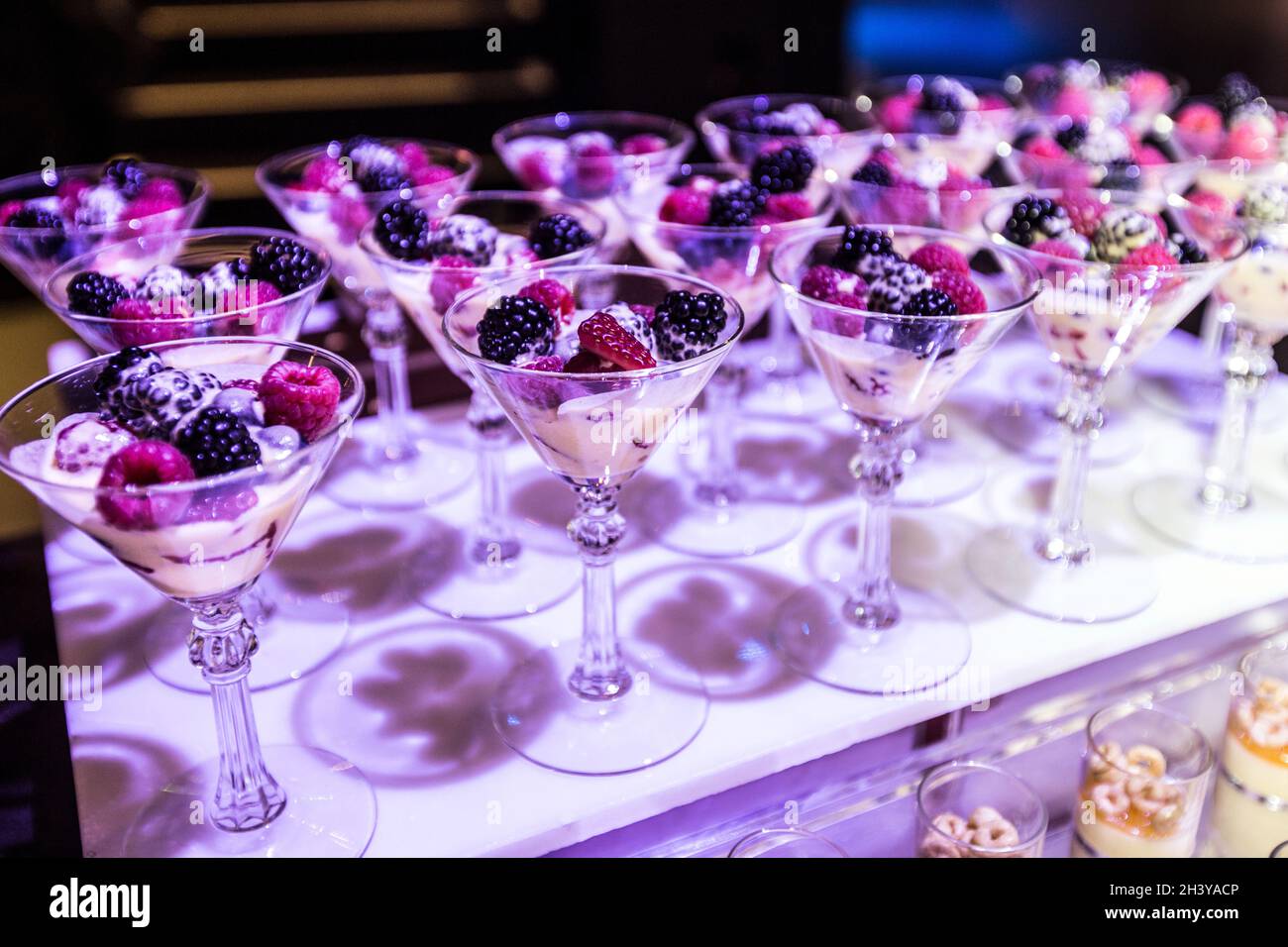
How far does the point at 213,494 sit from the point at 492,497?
642 millimetres

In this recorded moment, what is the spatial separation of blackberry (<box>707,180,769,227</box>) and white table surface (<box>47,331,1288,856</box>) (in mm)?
442

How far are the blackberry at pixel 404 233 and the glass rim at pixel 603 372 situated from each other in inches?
6.0

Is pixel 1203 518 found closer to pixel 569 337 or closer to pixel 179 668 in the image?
pixel 569 337

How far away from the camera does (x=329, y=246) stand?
1.71 meters

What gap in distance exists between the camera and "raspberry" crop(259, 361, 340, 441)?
104cm

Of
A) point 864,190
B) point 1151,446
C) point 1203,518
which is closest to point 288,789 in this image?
point 864,190

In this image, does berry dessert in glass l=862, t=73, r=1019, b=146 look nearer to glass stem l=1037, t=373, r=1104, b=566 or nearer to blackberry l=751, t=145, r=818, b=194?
blackberry l=751, t=145, r=818, b=194

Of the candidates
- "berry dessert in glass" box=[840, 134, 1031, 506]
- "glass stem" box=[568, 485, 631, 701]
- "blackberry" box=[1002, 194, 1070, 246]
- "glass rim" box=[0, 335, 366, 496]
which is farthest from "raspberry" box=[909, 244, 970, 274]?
"glass rim" box=[0, 335, 366, 496]

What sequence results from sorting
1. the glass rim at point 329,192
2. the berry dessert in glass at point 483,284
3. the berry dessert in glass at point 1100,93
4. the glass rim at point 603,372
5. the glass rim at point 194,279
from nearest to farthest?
1. the glass rim at point 603,372
2. the glass rim at point 194,279
3. the berry dessert in glass at point 483,284
4. the glass rim at point 329,192
5. the berry dessert in glass at point 1100,93

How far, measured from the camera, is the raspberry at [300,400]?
1.04 metres

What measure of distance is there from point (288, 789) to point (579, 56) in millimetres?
Result: 2904

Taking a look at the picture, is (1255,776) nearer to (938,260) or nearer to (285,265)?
(938,260)

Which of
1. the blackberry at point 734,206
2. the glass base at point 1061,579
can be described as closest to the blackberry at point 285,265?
the blackberry at point 734,206

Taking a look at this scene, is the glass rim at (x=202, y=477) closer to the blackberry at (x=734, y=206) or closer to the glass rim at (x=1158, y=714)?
the blackberry at (x=734, y=206)
